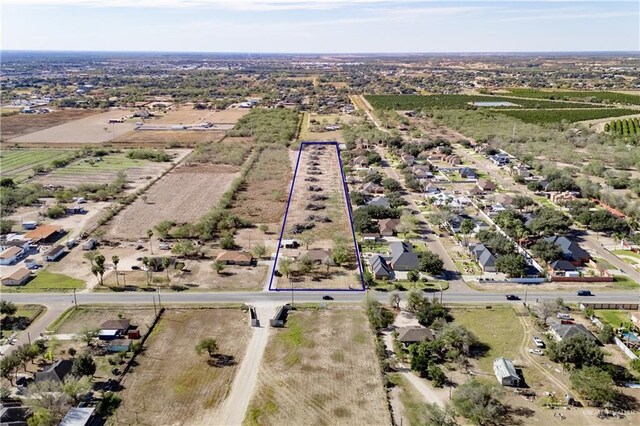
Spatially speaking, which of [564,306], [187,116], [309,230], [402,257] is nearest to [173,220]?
[309,230]

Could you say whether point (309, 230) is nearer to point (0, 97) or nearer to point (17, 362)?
point (17, 362)

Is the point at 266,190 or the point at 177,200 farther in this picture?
the point at 266,190

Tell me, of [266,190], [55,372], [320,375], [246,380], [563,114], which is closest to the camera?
[55,372]

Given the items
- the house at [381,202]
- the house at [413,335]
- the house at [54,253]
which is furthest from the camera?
the house at [381,202]

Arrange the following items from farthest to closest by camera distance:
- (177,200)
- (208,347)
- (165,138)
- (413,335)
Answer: (165,138)
(177,200)
(413,335)
(208,347)

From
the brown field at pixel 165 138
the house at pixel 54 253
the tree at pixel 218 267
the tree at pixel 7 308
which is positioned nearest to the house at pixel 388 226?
the tree at pixel 218 267

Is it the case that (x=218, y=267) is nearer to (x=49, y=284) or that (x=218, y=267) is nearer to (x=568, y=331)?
(x=49, y=284)

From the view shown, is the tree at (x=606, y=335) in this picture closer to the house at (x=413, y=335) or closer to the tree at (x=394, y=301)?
the house at (x=413, y=335)

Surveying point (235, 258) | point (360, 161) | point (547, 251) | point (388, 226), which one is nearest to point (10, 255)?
point (235, 258)
